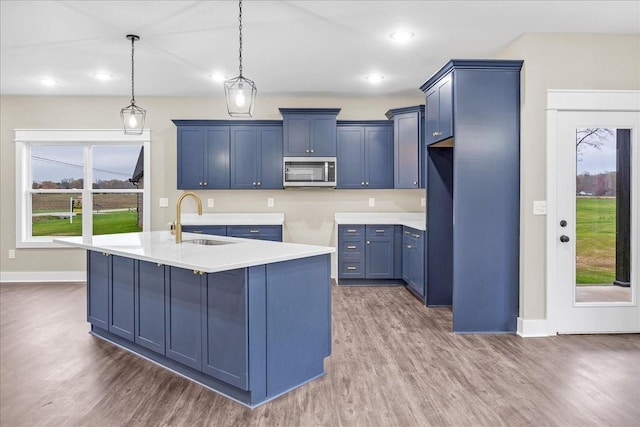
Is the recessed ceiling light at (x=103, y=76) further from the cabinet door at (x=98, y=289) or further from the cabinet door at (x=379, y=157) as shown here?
the cabinet door at (x=379, y=157)

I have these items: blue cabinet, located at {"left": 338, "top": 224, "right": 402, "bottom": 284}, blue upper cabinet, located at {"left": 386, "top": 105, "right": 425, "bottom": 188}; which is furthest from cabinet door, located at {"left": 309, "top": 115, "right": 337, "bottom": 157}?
blue cabinet, located at {"left": 338, "top": 224, "right": 402, "bottom": 284}

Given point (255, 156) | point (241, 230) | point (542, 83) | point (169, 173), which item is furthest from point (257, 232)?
point (542, 83)

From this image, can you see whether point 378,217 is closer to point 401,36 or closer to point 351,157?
point 351,157

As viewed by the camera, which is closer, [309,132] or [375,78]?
[375,78]

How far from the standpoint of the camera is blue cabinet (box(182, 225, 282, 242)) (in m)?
5.32

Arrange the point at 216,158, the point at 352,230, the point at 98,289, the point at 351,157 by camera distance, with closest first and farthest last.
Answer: the point at 98,289
the point at 352,230
the point at 216,158
the point at 351,157

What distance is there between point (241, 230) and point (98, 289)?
7.21 feet

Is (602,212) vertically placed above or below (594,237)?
above

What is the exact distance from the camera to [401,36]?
367 cm

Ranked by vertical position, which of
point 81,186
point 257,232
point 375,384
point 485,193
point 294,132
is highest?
point 294,132

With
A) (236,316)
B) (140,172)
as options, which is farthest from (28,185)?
(236,316)

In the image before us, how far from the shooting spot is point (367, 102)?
5.93 metres

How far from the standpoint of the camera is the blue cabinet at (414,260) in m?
4.58

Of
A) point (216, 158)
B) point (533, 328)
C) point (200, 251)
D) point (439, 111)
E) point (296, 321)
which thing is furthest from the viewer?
point (216, 158)
